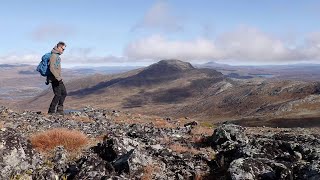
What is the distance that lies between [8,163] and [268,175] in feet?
28.6

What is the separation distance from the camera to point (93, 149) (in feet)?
52.0

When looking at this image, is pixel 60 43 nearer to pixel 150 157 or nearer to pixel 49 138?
pixel 49 138


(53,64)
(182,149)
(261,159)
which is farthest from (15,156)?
(53,64)

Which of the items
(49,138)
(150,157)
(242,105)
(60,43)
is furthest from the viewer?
(242,105)

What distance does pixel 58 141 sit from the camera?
15664mm

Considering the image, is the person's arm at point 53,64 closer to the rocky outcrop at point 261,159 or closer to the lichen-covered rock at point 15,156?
the lichen-covered rock at point 15,156

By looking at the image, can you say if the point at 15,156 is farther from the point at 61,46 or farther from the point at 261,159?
the point at 61,46

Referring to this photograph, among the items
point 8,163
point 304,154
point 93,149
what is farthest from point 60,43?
point 304,154

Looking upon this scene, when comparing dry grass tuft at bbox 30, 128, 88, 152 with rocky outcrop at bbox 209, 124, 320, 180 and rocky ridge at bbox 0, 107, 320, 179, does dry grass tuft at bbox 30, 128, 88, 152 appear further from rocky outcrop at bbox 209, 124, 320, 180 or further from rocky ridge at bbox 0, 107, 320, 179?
rocky outcrop at bbox 209, 124, 320, 180

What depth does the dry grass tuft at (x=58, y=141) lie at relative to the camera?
15.4m

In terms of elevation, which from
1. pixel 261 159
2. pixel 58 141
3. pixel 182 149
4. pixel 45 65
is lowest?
pixel 182 149

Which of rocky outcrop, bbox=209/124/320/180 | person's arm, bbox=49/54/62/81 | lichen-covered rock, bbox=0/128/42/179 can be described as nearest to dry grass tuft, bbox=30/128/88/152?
lichen-covered rock, bbox=0/128/42/179

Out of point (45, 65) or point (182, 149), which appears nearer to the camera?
point (182, 149)

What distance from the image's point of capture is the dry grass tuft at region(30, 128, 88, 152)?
1542cm
